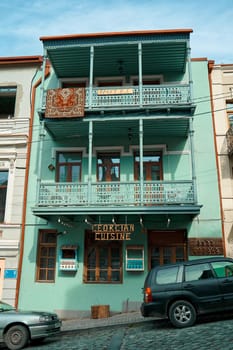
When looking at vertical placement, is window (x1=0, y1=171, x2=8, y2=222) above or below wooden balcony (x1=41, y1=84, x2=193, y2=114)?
below

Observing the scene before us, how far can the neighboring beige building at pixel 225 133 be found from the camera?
44.4ft

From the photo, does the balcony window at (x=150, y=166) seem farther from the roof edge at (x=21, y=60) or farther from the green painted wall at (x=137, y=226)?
the roof edge at (x=21, y=60)

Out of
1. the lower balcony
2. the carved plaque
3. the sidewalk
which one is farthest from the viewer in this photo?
the carved plaque

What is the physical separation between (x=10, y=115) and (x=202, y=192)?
33.6 ft

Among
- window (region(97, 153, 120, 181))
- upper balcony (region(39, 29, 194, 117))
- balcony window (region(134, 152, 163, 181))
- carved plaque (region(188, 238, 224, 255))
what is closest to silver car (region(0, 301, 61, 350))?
carved plaque (region(188, 238, 224, 255))

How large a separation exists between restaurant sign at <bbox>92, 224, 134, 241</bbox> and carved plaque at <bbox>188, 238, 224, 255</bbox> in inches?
101

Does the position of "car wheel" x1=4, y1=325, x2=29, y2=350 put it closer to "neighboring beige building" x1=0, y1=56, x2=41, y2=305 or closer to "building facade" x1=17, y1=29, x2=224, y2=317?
"building facade" x1=17, y1=29, x2=224, y2=317

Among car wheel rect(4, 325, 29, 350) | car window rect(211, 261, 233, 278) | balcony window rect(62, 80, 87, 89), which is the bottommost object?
car wheel rect(4, 325, 29, 350)

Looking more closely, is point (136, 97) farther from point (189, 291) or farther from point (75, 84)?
point (189, 291)

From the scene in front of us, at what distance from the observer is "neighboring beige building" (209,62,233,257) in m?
13.5

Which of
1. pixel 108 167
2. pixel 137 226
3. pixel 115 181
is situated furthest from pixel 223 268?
pixel 108 167

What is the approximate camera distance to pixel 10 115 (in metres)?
16.8

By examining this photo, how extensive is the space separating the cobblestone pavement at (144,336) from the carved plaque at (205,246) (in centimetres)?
370

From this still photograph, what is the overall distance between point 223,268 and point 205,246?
14.0 feet
